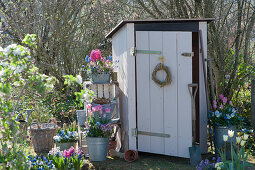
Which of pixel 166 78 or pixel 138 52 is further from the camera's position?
pixel 138 52

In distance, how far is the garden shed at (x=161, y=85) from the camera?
4805mm

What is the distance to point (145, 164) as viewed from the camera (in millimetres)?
4754

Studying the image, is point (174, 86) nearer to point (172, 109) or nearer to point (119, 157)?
point (172, 109)

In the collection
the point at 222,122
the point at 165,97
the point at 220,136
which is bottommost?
the point at 220,136

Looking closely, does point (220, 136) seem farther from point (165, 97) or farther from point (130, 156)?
point (130, 156)

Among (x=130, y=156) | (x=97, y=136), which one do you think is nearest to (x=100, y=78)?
(x=97, y=136)

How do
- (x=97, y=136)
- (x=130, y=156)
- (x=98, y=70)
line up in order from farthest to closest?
(x=98, y=70), (x=130, y=156), (x=97, y=136)

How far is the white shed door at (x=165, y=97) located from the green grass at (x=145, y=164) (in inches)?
5.3

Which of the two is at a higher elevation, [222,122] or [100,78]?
[100,78]

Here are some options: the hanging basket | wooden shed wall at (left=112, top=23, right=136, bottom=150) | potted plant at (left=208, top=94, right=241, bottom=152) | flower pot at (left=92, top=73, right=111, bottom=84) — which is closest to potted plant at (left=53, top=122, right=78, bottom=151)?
the hanging basket

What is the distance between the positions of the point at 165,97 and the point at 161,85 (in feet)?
0.60

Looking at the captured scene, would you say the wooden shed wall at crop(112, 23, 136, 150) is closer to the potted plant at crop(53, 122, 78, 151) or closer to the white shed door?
the white shed door

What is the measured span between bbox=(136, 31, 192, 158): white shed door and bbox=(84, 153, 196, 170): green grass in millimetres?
135

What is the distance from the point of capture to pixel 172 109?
4891mm
